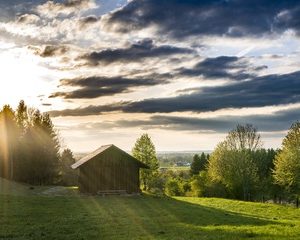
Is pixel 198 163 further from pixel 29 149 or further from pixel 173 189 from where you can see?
pixel 29 149

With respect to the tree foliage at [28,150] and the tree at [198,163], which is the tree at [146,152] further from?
the tree at [198,163]

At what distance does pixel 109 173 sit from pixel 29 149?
2770 centimetres

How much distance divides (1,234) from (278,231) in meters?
16.4

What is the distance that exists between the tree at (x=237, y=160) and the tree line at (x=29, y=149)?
3528 centimetres

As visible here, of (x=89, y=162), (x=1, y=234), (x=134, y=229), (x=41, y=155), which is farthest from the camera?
(x=41, y=155)

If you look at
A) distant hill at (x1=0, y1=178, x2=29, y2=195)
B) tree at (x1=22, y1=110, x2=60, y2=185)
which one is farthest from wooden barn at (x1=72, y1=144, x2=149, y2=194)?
tree at (x1=22, y1=110, x2=60, y2=185)

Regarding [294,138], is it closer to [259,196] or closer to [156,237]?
[259,196]

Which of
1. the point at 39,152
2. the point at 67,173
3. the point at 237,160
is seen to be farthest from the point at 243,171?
the point at 67,173

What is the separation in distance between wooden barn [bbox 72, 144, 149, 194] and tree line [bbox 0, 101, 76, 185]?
23963 millimetres

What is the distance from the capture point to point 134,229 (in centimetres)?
2425

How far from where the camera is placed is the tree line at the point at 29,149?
79.6 m

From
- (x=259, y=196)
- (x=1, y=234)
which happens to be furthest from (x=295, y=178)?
(x=1, y=234)

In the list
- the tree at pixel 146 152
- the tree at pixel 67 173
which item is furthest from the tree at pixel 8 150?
the tree at pixel 146 152

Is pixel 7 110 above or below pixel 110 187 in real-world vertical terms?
above
